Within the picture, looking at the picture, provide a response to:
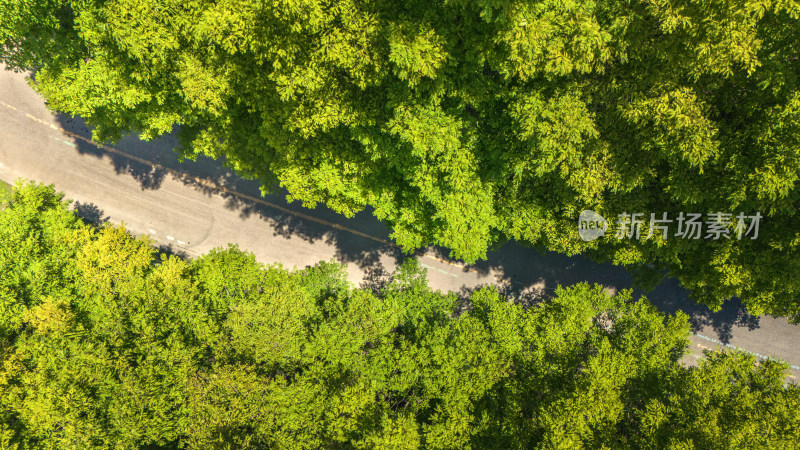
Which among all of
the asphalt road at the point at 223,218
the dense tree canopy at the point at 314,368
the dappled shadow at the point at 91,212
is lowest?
the dense tree canopy at the point at 314,368

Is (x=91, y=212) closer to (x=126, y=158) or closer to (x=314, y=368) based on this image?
(x=126, y=158)

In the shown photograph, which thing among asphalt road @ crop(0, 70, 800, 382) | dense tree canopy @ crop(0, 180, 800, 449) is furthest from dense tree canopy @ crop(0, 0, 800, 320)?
asphalt road @ crop(0, 70, 800, 382)

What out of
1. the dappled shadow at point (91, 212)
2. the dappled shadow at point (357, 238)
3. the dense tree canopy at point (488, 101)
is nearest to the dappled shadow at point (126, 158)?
the dappled shadow at point (357, 238)

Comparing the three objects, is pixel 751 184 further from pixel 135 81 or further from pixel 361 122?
pixel 135 81

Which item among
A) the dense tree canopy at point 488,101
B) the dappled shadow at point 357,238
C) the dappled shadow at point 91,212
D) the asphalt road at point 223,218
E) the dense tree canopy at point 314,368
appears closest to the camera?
the dense tree canopy at point 488,101

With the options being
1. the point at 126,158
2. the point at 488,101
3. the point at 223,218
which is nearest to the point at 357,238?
the point at 223,218

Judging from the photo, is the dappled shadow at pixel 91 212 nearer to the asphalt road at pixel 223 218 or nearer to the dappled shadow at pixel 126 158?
the asphalt road at pixel 223 218
